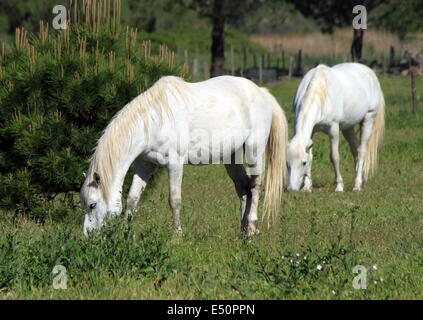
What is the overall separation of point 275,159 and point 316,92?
11.2ft

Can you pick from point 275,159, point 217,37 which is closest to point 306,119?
point 275,159

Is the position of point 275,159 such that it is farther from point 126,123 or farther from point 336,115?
point 336,115

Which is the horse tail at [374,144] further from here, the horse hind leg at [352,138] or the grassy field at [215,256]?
the grassy field at [215,256]

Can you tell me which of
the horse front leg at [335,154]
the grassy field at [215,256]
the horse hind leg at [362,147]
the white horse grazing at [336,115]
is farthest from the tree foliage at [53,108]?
the horse hind leg at [362,147]

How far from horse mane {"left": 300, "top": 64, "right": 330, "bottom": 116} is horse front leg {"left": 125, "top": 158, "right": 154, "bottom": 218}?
4593mm

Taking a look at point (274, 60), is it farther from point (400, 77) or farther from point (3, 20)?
point (3, 20)

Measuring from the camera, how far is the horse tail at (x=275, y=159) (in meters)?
9.45

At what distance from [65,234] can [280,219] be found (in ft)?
11.8

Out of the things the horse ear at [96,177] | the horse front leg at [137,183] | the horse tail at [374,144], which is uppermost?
the horse ear at [96,177]

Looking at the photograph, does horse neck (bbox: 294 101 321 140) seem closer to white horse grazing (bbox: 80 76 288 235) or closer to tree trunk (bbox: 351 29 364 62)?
white horse grazing (bbox: 80 76 288 235)

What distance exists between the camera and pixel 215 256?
7.42 m

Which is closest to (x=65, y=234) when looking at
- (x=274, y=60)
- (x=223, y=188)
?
(x=223, y=188)

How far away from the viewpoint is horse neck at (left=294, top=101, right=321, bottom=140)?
40.7ft

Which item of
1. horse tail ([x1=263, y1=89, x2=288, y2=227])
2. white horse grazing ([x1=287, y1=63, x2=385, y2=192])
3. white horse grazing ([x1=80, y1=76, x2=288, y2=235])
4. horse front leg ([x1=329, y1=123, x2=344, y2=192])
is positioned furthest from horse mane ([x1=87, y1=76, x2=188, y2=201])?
horse front leg ([x1=329, y1=123, x2=344, y2=192])
